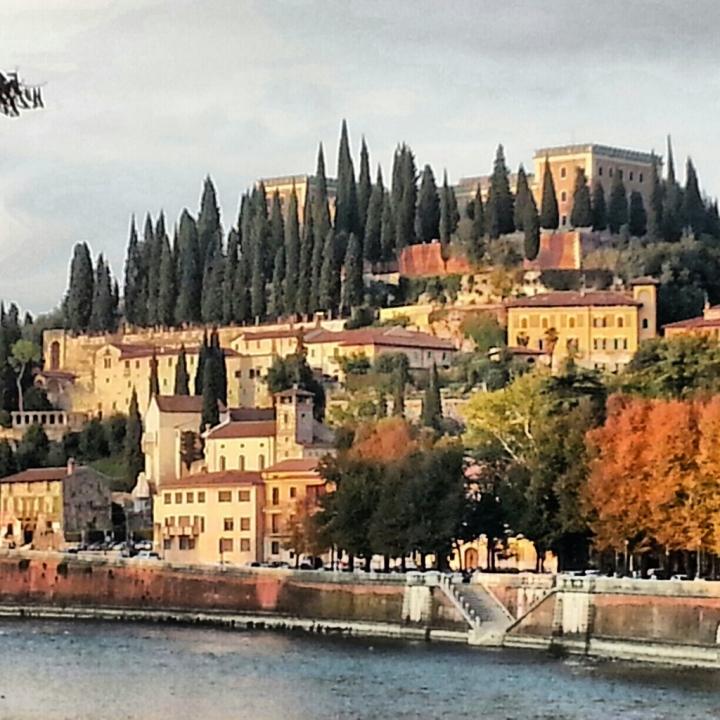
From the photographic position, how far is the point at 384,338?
8150cm

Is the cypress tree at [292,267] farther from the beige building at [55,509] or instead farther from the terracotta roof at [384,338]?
the beige building at [55,509]

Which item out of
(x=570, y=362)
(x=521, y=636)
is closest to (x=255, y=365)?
(x=570, y=362)

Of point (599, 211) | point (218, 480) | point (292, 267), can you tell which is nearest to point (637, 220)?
point (599, 211)

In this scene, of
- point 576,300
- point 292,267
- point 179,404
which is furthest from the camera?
point 292,267

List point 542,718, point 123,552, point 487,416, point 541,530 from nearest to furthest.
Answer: point 542,718
point 541,530
point 487,416
point 123,552

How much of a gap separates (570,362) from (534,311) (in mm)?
8775

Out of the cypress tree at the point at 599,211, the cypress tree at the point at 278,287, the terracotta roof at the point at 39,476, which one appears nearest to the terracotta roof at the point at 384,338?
the cypress tree at the point at 278,287

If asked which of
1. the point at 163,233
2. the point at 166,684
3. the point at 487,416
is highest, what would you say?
the point at 163,233

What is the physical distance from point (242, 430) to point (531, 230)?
1904cm

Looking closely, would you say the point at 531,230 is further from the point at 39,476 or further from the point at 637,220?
the point at 39,476

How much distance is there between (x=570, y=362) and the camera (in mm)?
73625

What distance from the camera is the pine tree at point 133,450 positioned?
7819 centimetres

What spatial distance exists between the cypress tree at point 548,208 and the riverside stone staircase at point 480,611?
4079cm

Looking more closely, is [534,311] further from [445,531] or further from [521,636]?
[521,636]
